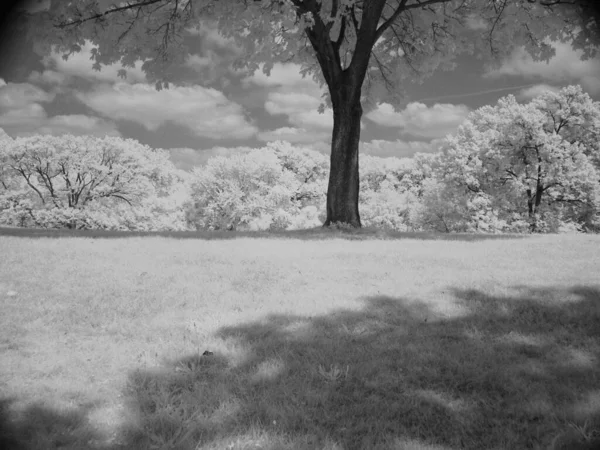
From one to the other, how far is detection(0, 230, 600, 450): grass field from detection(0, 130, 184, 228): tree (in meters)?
42.7

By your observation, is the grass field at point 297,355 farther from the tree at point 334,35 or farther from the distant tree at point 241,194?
the distant tree at point 241,194

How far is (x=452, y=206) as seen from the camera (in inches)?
1545

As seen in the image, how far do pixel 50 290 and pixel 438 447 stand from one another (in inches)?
240

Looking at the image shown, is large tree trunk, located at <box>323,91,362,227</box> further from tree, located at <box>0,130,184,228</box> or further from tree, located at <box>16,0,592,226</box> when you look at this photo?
tree, located at <box>0,130,184,228</box>

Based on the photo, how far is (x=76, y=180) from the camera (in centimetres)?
4859

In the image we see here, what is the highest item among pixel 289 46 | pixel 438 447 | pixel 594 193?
pixel 289 46

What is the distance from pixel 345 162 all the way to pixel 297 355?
1088cm

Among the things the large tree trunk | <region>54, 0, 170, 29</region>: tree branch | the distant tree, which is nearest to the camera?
<region>54, 0, 170, 29</region>: tree branch

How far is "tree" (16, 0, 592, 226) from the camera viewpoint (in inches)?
470

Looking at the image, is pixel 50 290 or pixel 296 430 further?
pixel 50 290

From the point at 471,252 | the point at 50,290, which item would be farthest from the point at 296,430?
the point at 471,252

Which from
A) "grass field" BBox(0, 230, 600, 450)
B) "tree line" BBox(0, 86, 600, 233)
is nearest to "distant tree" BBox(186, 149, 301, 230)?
"tree line" BBox(0, 86, 600, 233)

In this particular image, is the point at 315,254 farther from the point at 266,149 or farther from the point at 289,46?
the point at 266,149

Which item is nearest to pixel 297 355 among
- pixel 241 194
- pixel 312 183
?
pixel 241 194
